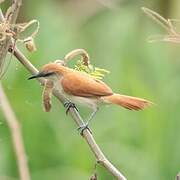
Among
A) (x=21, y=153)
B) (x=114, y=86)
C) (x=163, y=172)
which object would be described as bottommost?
(x=163, y=172)

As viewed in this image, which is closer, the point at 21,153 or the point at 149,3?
the point at 21,153

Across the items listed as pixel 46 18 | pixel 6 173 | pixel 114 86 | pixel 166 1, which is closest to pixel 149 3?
pixel 166 1

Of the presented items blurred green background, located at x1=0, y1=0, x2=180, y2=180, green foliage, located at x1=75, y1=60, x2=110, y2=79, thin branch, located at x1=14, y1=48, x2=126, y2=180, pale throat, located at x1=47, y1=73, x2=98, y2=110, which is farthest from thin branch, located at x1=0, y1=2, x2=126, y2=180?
blurred green background, located at x1=0, y1=0, x2=180, y2=180

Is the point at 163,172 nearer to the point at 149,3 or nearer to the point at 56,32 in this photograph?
the point at 56,32

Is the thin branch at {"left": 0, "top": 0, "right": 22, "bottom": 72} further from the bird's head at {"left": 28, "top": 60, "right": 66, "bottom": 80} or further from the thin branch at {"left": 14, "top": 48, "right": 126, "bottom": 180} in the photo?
the bird's head at {"left": 28, "top": 60, "right": 66, "bottom": 80}

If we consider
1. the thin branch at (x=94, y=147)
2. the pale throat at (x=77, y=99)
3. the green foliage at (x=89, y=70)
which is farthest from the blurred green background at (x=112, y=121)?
the thin branch at (x=94, y=147)

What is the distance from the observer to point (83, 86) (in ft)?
7.16

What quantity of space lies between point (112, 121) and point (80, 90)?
185cm

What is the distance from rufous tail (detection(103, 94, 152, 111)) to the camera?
2.08 meters

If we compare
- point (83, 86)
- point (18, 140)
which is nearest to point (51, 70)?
point (83, 86)

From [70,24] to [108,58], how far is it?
0.76m

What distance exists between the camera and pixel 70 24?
5484 millimetres

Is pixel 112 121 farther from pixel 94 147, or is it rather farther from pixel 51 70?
pixel 94 147

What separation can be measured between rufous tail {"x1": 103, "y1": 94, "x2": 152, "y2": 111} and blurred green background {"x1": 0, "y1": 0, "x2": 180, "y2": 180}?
0.93 meters
